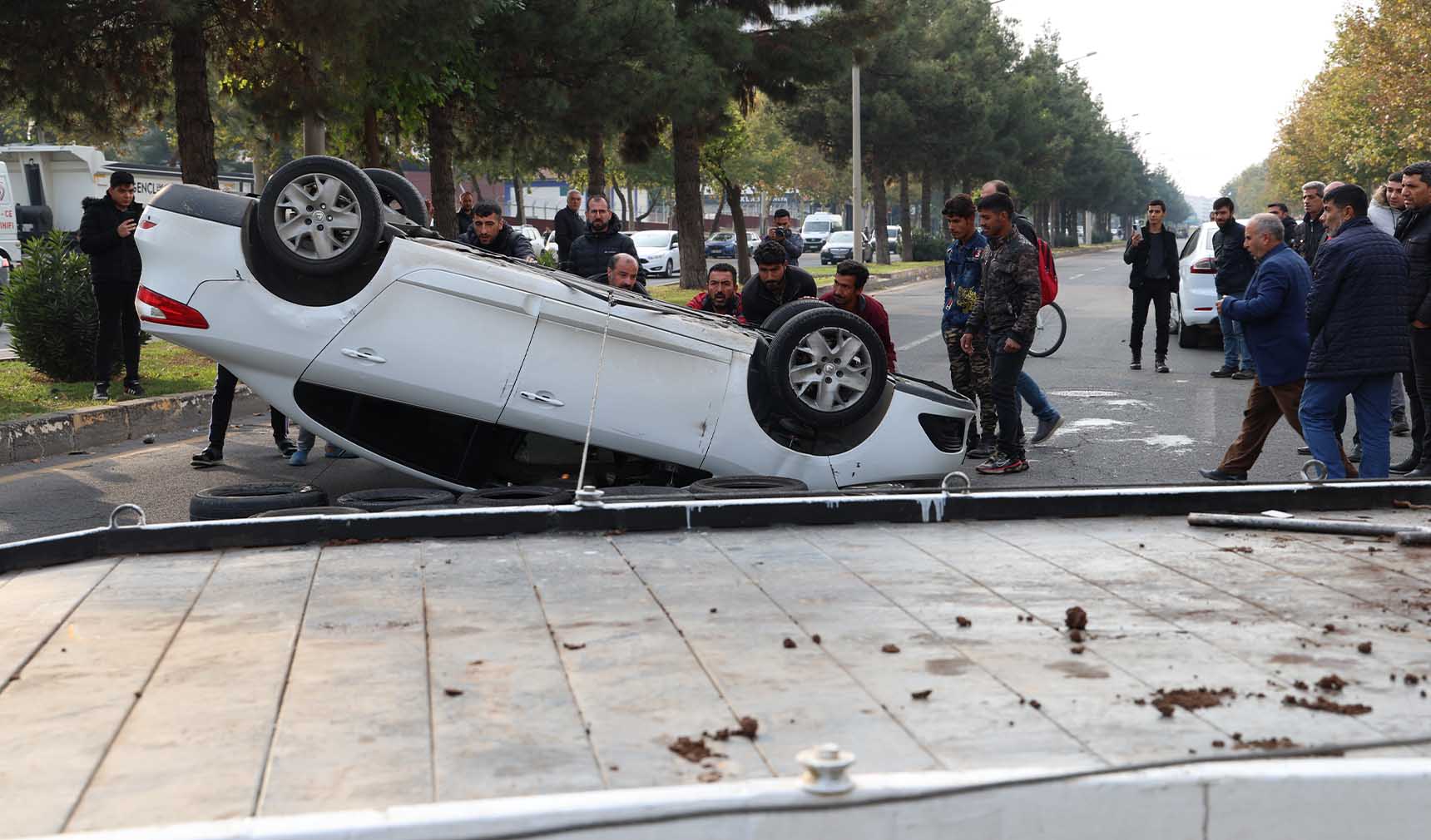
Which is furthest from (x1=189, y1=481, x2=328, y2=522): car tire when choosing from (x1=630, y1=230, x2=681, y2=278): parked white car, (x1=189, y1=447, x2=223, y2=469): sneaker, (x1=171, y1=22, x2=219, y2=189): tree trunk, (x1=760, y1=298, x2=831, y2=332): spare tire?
(x1=630, y1=230, x2=681, y2=278): parked white car

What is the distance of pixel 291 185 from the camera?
7203mm

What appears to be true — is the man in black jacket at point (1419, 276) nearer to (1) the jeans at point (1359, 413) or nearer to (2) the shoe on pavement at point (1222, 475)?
(1) the jeans at point (1359, 413)

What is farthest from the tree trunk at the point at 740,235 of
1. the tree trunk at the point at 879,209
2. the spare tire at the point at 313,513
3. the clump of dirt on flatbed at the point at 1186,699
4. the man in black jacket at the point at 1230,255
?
the clump of dirt on flatbed at the point at 1186,699

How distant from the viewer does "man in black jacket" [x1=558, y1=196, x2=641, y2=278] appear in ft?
35.7

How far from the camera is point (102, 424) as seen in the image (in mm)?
10523

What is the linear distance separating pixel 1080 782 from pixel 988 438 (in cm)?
774

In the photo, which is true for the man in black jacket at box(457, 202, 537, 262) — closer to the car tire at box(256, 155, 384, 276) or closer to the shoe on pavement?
the car tire at box(256, 155, 384, 276)

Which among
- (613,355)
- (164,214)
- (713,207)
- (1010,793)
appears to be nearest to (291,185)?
(164,214)

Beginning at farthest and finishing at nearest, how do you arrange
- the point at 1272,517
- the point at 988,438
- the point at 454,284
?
the point at 988,438
the point at 454,284
the point at 1272,517

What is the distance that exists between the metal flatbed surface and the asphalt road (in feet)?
9.52

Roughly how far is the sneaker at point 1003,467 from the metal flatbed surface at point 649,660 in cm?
481

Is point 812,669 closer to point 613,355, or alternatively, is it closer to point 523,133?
point 613,355

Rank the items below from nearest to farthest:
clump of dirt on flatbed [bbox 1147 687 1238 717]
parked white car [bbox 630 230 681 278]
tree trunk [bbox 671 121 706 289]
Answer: clump of dirt on flatbed [bbox 1147 687 1238 717]
tree trunk [bbox 671 121 706 289]
parked white car [bbox 630 230 681 278]

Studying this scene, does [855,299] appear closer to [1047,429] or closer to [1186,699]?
[1047,429]
